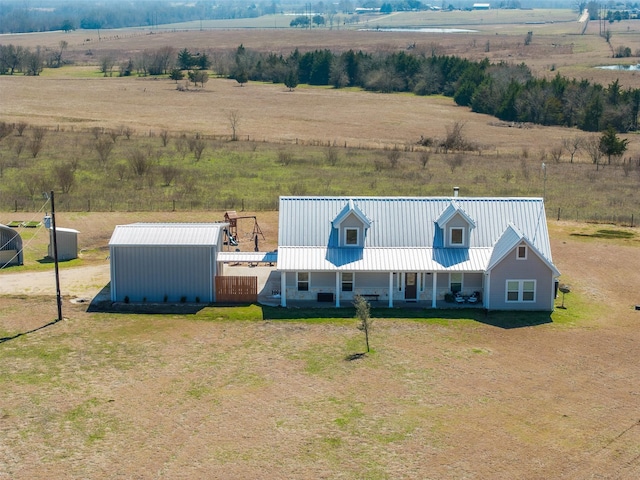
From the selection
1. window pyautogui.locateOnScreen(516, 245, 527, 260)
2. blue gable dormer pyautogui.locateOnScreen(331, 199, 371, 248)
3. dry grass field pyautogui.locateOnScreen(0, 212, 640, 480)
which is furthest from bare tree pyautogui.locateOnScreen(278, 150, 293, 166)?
window pyautogui.locateOnScreen(516, 245, 527, 260)

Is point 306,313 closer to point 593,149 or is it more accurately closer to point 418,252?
point 418,252

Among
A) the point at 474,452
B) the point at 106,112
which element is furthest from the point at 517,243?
the point at 106,112

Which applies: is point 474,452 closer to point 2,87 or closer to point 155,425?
point 155,425

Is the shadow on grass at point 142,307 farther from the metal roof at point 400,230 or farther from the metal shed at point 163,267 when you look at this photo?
the metal roof at point 400,230

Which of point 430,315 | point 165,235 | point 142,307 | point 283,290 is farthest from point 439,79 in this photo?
point 142,307

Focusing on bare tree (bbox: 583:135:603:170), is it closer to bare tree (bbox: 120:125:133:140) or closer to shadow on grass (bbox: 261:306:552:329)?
shadow on grass (bbox: 261:306:552:329)
